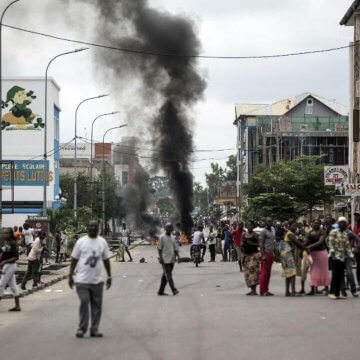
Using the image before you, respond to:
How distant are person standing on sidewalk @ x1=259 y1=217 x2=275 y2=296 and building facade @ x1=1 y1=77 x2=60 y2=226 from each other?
57488mm

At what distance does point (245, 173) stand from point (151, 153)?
35.5m

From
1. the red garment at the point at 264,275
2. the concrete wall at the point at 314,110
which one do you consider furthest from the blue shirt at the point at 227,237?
the concrete wall at the point at 314,110

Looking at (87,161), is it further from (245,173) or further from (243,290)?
(243,290)

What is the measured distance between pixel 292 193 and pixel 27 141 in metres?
32.5

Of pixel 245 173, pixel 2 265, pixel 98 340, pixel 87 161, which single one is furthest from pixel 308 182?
pixel 87 161

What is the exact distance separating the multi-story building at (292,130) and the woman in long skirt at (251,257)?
5328cm

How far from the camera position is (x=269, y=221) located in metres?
17.6

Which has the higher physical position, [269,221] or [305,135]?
[305,135]

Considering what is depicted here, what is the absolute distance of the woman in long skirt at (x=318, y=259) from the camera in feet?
55.8

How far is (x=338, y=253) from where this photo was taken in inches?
631

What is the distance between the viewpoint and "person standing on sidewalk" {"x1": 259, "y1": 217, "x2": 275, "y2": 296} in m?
17.2

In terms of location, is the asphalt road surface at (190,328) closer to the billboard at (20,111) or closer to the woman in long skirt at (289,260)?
the woman in long skirt at (289,260)

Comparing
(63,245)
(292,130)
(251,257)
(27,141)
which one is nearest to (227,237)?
(63,245)

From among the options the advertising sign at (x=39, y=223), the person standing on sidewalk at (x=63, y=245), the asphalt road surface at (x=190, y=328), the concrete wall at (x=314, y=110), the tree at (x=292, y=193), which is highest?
the concrete wall at (x=314, y=110)
